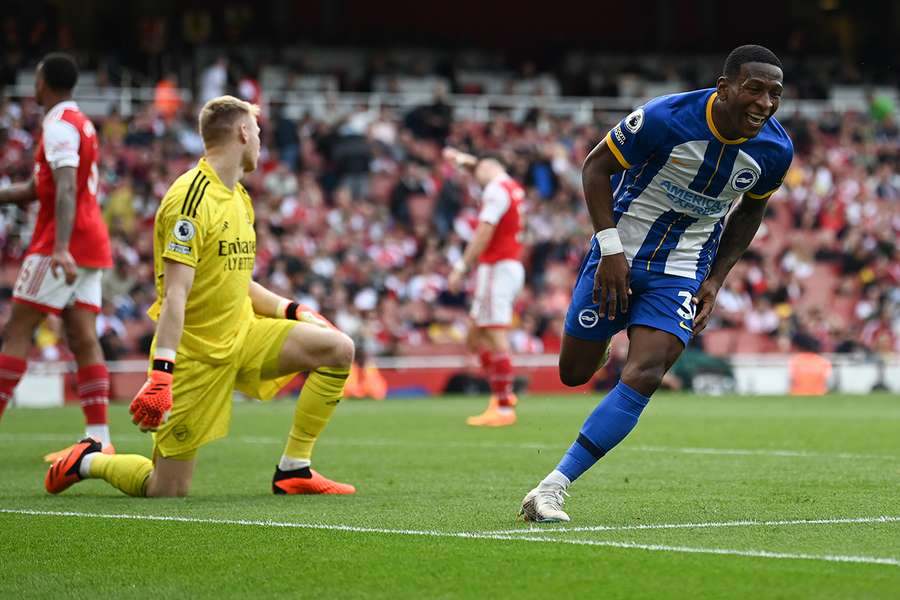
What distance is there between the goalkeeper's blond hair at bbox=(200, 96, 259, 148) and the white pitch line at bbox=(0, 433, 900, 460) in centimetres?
437

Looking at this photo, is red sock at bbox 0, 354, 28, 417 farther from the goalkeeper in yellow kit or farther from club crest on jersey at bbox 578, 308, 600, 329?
club crest on jersey at bbox 578, 308, 600, 329

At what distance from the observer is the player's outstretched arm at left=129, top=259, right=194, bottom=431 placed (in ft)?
23.5

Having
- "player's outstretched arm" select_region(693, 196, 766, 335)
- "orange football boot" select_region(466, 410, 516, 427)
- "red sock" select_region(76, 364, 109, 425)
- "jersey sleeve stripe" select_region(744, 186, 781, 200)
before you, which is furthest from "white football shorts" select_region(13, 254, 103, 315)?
"orange football boot" select_region(466, 410, 516, 427)

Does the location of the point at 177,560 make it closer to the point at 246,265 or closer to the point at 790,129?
the point at 246,265

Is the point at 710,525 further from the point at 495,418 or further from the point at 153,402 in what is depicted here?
the point at 495,418

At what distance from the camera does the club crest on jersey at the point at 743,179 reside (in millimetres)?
7078

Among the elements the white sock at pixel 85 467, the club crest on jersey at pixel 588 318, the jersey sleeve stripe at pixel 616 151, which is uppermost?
the jersey sleeve stripe at pixel 616 151

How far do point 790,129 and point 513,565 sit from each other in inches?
1121

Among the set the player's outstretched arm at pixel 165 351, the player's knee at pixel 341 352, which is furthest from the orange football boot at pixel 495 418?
the player's outstretched arm at pixel 165 351

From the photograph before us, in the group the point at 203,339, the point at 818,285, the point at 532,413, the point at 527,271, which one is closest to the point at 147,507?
the point at 203,339

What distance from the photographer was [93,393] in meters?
10.2

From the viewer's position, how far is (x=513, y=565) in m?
5.27

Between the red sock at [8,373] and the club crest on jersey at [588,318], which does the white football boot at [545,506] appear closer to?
the club crest on jersey at [588,318]

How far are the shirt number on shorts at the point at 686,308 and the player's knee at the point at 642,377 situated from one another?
0.31 m
